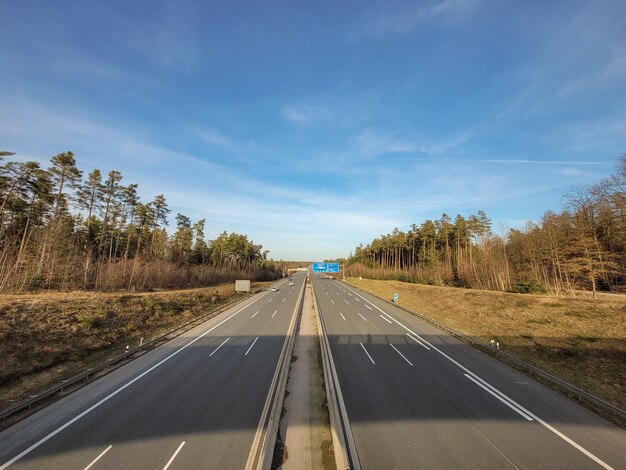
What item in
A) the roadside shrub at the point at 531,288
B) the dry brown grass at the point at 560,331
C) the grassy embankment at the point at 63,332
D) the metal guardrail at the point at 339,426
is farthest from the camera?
the roadside shrub at the point at 531,288

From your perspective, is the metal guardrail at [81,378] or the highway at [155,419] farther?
the metal guardrail at [81,378]

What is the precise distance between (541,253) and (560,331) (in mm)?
31629

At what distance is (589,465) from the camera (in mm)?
8281

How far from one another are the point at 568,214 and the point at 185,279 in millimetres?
72985

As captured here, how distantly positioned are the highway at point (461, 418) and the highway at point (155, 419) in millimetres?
4303

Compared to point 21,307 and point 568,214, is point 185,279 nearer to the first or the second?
point 21,307

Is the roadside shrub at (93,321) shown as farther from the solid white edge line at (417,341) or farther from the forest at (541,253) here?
the forest at (541,253)

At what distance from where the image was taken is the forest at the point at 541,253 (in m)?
35.6

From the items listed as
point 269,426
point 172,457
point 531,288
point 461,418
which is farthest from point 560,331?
point 172,457

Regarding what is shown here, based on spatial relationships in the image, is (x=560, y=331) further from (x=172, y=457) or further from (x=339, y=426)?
(x=172, y=457)

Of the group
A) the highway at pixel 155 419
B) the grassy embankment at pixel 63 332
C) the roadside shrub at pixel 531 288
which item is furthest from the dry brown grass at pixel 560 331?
the grassy embankment at pixel 63 332

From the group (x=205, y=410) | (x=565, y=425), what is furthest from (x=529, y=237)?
(x=205, y=410)

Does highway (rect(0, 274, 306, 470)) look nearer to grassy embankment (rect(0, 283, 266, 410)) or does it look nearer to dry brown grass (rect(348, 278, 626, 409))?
grassy embankment (rect(0, 283, 266, 410))

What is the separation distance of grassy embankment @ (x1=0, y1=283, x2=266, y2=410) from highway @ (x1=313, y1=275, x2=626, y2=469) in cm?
1512
